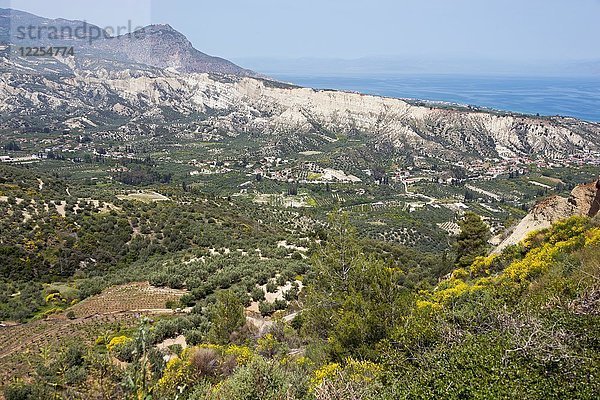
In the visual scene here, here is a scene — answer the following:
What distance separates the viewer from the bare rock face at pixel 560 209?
20469 millimetres

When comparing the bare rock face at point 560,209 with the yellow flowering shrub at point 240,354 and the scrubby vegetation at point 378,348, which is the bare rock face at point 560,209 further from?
the yellow flowering shrub at point 240,354

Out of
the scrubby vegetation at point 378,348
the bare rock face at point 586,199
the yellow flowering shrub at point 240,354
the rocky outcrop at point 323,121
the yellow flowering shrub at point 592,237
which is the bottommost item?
the yellow flowering shrub at point 240,354

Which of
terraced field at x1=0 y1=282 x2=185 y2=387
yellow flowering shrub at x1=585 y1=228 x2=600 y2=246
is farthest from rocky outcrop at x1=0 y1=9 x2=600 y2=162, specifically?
yellow flowering shrub at x1=585 y1=228 x2=600 y2=246

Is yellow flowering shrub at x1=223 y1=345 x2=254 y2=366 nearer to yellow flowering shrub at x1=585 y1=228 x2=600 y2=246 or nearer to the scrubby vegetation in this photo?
the scrubby vegetation

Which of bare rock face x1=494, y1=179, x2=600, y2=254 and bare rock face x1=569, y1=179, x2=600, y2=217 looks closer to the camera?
bare rock face x1=569, y1=179, x2=600, y2=217

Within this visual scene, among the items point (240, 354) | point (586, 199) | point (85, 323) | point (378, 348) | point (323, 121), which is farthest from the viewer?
point (323, 121)

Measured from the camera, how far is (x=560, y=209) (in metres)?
22.4

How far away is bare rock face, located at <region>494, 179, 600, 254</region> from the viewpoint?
20469 mm

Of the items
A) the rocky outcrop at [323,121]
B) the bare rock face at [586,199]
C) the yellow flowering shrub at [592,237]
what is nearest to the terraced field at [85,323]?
the yellow flowering shrub at [592,237]

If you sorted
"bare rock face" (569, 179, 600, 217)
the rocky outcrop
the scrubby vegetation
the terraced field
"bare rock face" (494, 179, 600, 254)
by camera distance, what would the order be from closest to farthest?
the scrubby vegetation, the terraced field, "bare rock face" (569, 179, 600, 217), "bare rock face" (494, 179, 600, 254), the rocky outcrop

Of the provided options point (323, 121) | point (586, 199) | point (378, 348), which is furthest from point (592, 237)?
point (323, 121)

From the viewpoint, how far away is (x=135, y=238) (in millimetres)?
34250

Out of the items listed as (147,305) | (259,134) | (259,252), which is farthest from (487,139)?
(147,305)

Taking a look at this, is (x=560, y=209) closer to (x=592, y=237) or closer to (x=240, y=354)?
(x=592, y=237)
